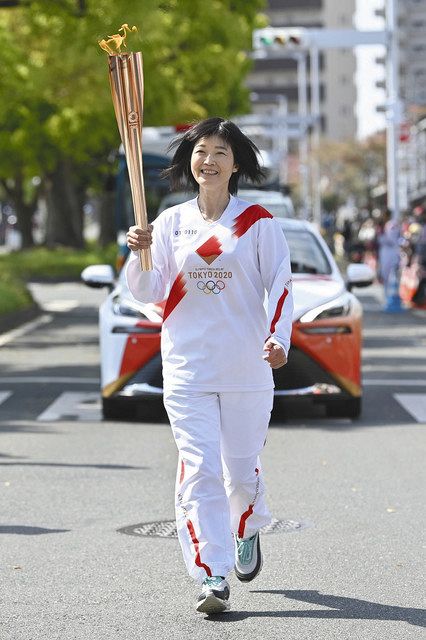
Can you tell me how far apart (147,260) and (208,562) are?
1108 millimetres

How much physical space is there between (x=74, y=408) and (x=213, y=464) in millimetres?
7506

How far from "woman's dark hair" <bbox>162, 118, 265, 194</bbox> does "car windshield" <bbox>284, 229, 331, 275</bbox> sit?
22.2 ft

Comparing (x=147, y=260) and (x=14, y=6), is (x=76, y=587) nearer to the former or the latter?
(x=147, y=260)

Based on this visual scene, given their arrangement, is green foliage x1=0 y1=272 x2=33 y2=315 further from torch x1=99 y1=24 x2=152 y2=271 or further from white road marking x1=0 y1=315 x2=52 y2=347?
torch x1=99 y1=24 x2=152 y2=271

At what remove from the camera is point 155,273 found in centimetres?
628

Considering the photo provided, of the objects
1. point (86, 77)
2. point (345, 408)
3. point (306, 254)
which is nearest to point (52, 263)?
point (86, 77)

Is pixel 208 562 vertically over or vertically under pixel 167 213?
under

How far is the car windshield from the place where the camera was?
43.9ft

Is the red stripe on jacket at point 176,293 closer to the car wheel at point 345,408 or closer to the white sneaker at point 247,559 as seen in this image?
the white sneaker at point 247,559

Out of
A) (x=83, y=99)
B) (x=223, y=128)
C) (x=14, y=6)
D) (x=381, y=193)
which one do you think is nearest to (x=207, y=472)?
(x=223, y=128)

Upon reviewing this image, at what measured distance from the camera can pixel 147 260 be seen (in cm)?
619

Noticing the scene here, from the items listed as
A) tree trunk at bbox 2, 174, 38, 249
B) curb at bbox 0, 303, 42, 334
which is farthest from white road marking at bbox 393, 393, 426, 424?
tree trunk at bbox 2, 174, 38, 249

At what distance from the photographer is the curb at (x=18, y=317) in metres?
23.2

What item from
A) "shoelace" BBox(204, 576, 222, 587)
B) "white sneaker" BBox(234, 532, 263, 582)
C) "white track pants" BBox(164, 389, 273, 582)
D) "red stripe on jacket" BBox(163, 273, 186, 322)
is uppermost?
"red stripe on jacket" BBox(163, 273, 186, 322)
